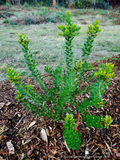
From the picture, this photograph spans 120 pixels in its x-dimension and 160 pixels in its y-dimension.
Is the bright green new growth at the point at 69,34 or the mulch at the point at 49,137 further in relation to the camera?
the mulch at the point at 49,137

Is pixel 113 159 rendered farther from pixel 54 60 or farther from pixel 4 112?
pixel 54 60

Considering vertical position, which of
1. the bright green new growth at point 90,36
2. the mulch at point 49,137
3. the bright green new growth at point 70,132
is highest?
the bright green new growth at point 90,36

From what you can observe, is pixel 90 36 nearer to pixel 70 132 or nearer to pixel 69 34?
pixel 69 34

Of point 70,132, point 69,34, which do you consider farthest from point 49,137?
point 69,34

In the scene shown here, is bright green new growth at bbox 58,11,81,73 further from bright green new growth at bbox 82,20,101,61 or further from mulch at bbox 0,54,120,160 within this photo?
mulch at bbox 0,54,120,160

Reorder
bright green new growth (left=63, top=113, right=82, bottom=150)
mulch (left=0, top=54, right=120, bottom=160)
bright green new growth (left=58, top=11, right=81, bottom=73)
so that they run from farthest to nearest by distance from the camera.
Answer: mulch (left=0, top=54, right=120, bottom=160), bright green new growth (left=58, top=11, right=81, bottom=73), bright green new growth (left=63, top=113, right=82, bottom=150)

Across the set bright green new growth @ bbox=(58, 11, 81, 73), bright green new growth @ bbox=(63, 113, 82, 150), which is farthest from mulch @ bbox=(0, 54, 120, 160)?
bright green new growth @ bbox=(58, 11, 81, 73)

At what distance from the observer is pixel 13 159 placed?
1331 mm

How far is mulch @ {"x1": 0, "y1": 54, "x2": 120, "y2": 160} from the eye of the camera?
137 cm

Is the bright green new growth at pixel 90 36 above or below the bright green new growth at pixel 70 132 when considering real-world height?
above

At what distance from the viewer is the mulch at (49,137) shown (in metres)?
1.37

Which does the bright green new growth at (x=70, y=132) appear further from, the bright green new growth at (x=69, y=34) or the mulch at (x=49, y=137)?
the bright green new growth at (x=69, y=34)

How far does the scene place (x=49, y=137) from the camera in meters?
1.54

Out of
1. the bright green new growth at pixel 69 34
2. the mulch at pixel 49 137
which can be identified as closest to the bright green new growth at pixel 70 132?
the mulch at pixel 49 137
